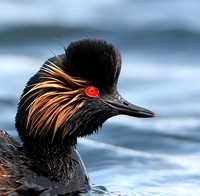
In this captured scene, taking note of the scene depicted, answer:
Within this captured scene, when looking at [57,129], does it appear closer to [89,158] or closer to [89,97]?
[89,97]

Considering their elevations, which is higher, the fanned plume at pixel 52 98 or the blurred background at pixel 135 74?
the blurred background at pixel 135 74

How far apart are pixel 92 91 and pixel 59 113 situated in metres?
0.45

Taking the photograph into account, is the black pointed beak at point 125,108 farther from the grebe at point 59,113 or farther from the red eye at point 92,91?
the red eye at point 92,91

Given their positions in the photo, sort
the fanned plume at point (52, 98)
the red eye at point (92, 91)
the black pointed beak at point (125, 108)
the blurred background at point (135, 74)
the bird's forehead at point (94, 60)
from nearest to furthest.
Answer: the bird's forehead at point (94, 60) < the fanned plume at point (52, 98) < the red eye at point (92, 91) < the black pointed beak at point (125, 108) < the blurred background at point (135, 74)

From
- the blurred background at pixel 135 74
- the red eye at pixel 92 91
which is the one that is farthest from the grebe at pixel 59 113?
the blurred background at pixel 135 74

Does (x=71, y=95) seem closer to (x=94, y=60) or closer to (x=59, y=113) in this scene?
(x=59, y=113)

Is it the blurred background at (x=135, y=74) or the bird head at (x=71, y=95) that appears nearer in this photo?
the bird head at (x=71, y=95)

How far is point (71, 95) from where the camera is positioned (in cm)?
820

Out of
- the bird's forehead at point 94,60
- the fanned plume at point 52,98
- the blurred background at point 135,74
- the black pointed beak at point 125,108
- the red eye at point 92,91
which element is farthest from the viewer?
the blurred background at point 135,74

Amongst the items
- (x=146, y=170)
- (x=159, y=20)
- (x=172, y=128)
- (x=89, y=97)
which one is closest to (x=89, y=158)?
(x=146, y=170)

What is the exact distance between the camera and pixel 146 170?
1034 centimetres

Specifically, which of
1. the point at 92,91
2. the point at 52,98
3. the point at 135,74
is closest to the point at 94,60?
the point at 92,91

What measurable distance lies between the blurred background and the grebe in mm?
774

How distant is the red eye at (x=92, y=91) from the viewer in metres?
8.19
